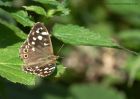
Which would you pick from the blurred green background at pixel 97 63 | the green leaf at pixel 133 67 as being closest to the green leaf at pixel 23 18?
the blurred green background at pixel 97 63

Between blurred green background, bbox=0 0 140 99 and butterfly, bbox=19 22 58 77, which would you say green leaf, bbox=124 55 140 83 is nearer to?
blurred green background, bbox=0 0 140 99

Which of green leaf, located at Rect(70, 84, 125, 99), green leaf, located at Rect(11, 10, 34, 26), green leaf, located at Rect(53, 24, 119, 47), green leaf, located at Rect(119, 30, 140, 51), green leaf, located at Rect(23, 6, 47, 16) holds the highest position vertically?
green leaf, located at Rect(23, 6, 47, 16)

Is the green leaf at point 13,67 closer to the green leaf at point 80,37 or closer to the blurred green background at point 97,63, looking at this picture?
the green leaf at point 80,37

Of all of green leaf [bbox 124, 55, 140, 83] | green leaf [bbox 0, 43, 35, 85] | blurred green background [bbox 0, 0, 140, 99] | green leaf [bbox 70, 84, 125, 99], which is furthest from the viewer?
green leaf [bbox 70, 84, 125, 99]

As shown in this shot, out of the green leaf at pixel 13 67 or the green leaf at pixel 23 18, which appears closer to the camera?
the green leaf at pixel 13 67

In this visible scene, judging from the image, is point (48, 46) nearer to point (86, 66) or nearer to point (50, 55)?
point (50, 55)

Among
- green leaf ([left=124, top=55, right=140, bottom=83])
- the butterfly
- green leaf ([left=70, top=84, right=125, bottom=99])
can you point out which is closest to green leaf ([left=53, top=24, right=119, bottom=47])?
the butterfly

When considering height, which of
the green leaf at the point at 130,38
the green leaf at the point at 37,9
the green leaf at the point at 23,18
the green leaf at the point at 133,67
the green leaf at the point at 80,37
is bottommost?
the green leaf at the point at 133,67
